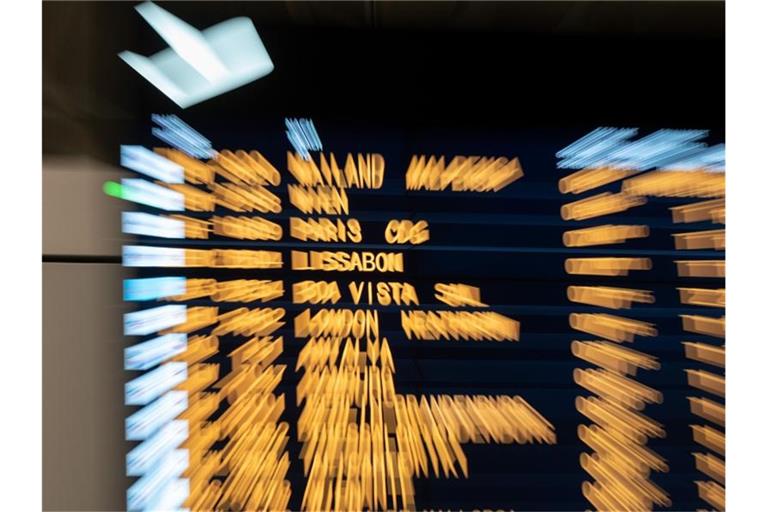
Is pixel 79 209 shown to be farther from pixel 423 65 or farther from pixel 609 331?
pixel 609 331

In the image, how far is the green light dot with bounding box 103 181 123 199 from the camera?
40.5 inches

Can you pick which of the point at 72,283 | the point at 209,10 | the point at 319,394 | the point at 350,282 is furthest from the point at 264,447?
the point at 209,10

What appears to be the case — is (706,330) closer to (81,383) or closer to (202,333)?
(202,333)

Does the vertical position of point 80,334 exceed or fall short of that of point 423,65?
it falls short

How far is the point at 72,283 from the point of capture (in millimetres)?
1017

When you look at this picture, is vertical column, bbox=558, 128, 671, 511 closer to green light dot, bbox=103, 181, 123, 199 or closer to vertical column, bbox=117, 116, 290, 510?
vertical column, bbox=117, 116, 290, 510

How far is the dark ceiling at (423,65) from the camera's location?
1019 mm

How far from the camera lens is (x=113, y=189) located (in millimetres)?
1030

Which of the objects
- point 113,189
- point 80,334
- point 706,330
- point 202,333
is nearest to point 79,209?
point 113,189

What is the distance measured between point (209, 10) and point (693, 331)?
151cm

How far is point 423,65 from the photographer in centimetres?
105

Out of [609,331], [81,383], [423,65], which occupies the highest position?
[423,65]

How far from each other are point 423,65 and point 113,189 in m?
0.86

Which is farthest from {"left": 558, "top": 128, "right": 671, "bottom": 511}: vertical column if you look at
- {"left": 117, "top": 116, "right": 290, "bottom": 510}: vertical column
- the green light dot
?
the green light dot
